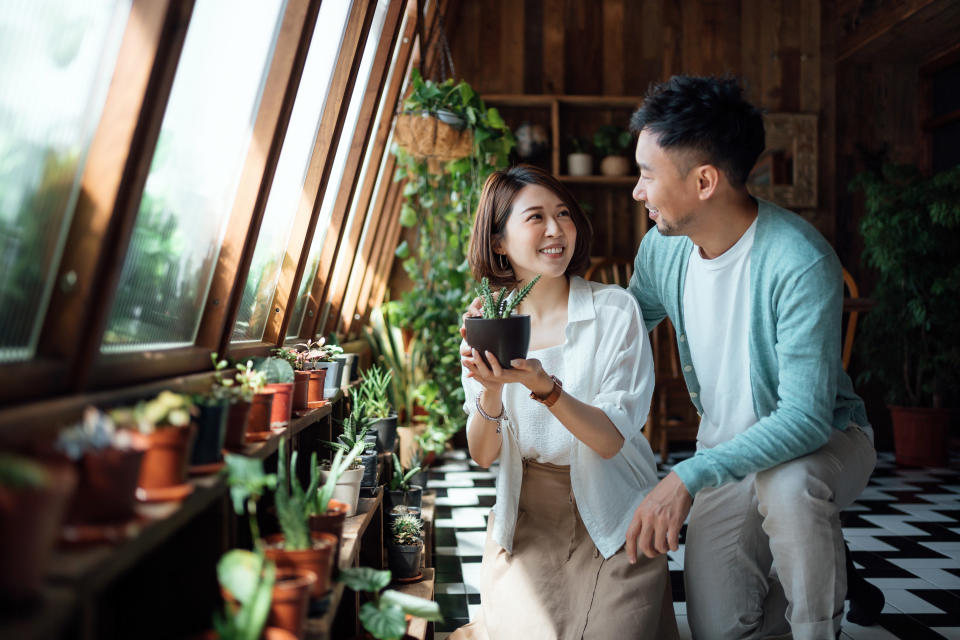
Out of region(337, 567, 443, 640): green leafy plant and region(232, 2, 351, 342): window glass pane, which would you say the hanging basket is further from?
region(337, 567, 443, 640): green leafy plant

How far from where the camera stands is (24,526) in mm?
684

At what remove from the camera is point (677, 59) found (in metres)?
6.19

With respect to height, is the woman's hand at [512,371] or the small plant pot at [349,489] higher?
the woman's hand at [512,371]

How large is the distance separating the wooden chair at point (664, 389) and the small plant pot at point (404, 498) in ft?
8.92

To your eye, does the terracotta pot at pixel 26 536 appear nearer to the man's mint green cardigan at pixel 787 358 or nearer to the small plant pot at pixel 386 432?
the man's mint green cardigan at pixel 787 358

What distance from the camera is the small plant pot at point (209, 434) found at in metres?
1.17

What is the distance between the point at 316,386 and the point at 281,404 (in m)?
0.49

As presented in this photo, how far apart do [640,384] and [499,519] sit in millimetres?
493

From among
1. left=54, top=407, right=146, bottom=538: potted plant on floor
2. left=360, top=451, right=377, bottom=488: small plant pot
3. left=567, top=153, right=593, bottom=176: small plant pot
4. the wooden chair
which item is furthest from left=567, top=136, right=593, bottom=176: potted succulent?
left=54, top=407, right=146, bottom=538: potted plant on floor

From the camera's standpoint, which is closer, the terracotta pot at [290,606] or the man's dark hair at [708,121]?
the terracotta pot at [290,606]

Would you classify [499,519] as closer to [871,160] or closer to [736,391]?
[736,391]

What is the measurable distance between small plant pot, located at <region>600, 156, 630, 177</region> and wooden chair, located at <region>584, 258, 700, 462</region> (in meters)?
0.70

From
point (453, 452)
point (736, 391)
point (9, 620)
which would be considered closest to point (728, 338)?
point (736, 391)

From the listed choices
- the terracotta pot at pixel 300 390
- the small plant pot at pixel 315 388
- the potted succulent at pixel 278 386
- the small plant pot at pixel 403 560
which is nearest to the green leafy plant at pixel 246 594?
the potted succulent at pixel 278 386
